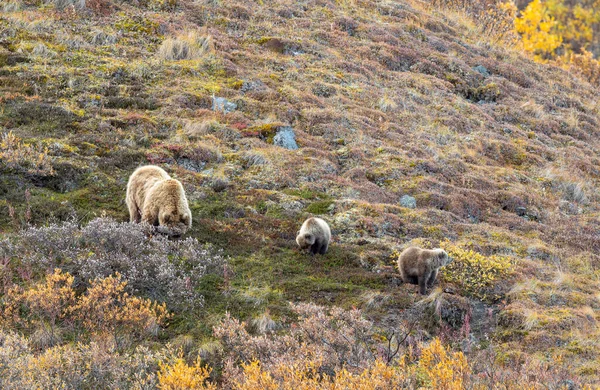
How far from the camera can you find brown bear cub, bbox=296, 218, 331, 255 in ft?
36.7

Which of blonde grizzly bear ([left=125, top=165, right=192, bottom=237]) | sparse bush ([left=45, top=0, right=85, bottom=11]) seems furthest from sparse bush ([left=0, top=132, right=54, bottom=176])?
sparse bush ([left=45, top=0, right=85, bottom=11])

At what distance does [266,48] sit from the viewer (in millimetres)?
21578

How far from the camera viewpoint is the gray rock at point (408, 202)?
14445 millimetres

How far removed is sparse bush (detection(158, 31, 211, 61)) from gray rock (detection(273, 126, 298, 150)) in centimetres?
515

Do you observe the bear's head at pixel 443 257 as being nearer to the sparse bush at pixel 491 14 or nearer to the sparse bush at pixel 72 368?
the sparse bush at pixel 72 368

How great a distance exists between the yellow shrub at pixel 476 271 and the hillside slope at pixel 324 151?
40 millimetres

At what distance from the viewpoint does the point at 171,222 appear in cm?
1045

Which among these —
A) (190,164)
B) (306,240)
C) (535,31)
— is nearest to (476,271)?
(306,240)

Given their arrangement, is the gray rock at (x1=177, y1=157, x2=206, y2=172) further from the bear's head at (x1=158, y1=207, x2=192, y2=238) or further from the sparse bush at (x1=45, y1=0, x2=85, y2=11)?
the sparse bush at (x1=45, y1=0, x2=85, y2=11)

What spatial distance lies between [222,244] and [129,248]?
1923 mm

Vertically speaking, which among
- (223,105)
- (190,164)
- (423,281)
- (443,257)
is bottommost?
(190,164)

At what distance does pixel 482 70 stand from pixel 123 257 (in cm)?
1964

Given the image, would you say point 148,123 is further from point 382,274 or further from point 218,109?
point 382,274

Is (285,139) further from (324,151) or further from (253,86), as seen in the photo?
(253,86)
